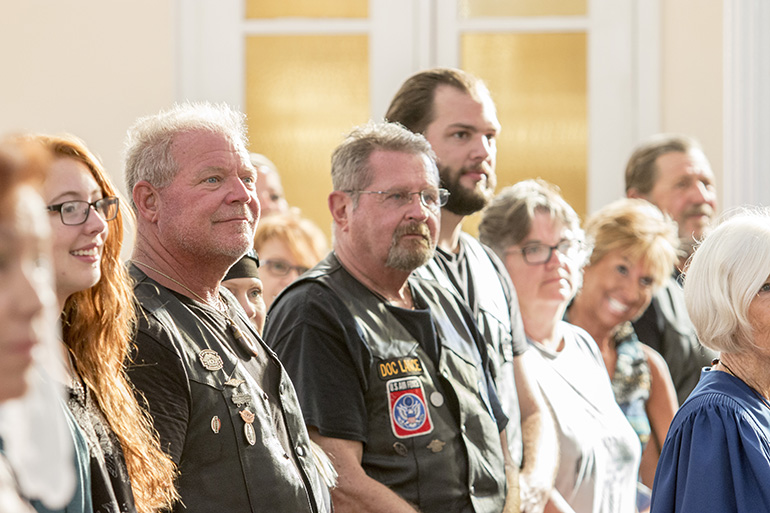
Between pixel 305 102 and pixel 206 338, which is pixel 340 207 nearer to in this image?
pixel 206 338

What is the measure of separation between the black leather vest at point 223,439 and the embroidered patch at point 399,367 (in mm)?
389

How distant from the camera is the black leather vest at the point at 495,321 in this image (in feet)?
9.01

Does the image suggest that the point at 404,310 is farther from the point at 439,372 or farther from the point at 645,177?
the point at 645,177

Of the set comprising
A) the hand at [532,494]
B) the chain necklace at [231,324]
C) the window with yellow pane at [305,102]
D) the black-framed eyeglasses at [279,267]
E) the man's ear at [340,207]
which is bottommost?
the hand at [532,494]

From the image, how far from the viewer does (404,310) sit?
7.99 feet

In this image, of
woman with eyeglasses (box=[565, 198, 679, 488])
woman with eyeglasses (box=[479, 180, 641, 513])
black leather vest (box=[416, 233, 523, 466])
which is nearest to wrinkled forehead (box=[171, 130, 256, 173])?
black leather vest (box=[416, 233, 523, 466])

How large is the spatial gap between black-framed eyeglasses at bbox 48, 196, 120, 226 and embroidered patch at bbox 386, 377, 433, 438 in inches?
33.6

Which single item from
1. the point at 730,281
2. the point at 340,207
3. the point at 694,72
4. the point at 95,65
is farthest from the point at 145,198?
the point at 694,72

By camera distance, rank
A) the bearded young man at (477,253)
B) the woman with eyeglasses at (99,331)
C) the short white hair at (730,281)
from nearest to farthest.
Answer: the woman with eyeglasses at (99,331) < the short white hair at (730,281) < the bearded young man at (477,253)

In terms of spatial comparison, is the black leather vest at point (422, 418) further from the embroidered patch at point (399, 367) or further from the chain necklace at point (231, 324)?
the chain necklace at point (231, 324)

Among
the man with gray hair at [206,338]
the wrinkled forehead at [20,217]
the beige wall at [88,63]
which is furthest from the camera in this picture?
the beige wall at [88,63]

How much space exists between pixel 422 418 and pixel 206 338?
2.07 feet

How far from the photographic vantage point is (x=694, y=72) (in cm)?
499

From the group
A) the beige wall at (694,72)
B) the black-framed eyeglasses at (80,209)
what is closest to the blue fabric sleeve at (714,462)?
the black-framed eyeglasses at (80,209)
